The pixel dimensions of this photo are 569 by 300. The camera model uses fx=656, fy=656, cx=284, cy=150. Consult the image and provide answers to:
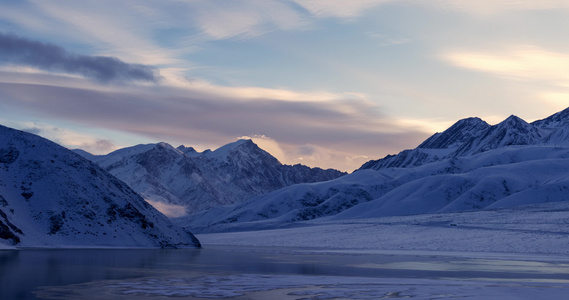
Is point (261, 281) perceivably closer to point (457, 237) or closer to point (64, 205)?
point (64, 205)

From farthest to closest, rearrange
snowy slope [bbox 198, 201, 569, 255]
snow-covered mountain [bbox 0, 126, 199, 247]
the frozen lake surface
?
snowy slope [bbox 198, 201, 569, 255] → snow-covered mountain [bbox 0, 126, 199, 247] → the frozen lake surface

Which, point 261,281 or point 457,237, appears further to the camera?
point 457,237

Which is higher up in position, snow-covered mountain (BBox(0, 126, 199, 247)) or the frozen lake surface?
snow-covered mountain (BBox(0, 126, 199, 247))

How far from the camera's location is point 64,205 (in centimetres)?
7050

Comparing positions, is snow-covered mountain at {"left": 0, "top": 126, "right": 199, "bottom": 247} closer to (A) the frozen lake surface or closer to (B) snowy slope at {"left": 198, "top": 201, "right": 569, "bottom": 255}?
(A) the frozen lake surface

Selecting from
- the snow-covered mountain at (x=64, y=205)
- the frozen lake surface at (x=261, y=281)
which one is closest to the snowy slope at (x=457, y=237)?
the frozen lake surface at (x=261, y=281)

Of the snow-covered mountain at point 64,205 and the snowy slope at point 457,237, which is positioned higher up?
the snow-covered mountain at point 64,205

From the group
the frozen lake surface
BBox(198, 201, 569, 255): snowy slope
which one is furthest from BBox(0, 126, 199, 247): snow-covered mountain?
BBox(198, 201, 569, 255): snowy slope

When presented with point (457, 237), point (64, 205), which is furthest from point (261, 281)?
point (457, 237)

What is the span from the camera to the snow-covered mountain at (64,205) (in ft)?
218

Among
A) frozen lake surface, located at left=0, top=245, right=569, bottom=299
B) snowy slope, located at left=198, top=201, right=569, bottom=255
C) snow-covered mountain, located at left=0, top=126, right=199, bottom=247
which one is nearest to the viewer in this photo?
frozen lake surface, located at left=0, top=245, right=569, bottom=299

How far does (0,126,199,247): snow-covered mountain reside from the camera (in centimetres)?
6656

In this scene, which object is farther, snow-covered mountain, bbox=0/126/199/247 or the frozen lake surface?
snow-covered mountain, bbox=0/126/199/247

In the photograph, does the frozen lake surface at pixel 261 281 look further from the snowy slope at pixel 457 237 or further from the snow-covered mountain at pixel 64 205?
the snowy slope at pixel 457 237
